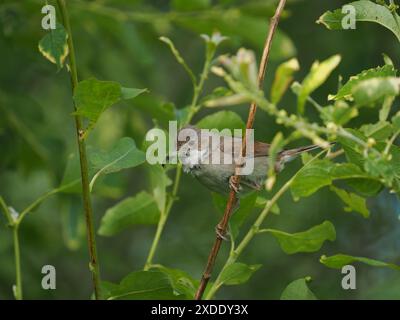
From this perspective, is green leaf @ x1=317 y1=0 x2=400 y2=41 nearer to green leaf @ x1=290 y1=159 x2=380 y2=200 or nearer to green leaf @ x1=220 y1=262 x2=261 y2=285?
green leaf @ x1=290 y1=159 x2=380 y2=200

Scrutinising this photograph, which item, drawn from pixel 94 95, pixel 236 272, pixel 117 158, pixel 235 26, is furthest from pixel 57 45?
pixel 235 26

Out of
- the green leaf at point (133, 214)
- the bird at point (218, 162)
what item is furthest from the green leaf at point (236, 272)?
the bird at point (218, 162)

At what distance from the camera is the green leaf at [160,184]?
9.21 ft

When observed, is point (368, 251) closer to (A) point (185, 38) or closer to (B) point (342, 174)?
(A) point (185, 38)

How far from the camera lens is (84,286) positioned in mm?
6527

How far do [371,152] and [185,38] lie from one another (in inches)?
198

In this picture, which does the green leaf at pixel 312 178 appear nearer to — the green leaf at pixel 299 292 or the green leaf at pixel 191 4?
the green leaf at pixel 299 292

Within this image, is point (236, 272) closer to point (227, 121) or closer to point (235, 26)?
point (227, 121)

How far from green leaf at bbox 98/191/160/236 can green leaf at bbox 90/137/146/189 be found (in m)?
0.46

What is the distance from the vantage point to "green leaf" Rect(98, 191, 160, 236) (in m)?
2.99

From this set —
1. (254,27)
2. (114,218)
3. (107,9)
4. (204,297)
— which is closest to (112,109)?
(107,9)

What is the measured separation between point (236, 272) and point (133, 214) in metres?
0.71

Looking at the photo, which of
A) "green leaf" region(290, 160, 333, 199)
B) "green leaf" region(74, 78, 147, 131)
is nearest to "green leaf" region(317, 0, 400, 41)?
"green leaf" region(290, 160, 333, 199)

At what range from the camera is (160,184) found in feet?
9.30
